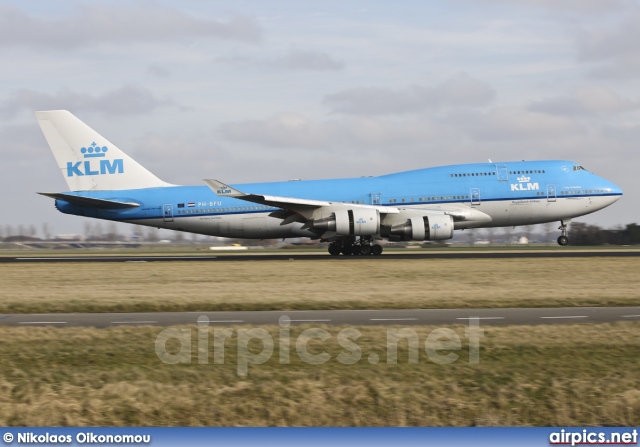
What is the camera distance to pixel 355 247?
145 feet

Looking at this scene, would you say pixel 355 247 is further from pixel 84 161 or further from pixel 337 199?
pixel 84 161

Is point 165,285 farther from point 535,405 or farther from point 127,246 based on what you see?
point 127,246

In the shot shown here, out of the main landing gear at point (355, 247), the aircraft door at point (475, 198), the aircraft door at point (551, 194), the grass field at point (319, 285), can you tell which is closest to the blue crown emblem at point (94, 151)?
the grass field at point (319, 285)

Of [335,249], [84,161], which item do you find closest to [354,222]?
[335,249]

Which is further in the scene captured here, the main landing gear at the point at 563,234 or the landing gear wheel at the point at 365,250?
the main landing gear at the point at 563,234

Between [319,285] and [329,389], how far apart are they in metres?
15.9

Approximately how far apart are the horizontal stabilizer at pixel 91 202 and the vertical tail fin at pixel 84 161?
141 cm

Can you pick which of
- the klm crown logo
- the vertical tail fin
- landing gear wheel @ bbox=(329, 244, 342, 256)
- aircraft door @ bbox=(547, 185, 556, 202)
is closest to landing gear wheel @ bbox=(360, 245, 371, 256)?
landing gear wheel @ bbox=(329, 244, 342, 256)

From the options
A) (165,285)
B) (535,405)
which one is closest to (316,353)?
(535,405)

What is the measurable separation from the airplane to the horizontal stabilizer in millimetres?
57

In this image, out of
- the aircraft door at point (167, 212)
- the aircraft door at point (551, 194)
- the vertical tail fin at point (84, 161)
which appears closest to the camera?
the aircraft door at point (551, 194)

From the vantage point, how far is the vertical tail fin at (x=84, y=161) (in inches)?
1785

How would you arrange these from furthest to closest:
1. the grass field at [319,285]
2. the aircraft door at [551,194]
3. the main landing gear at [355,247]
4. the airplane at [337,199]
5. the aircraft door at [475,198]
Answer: the main landing gear at [355,247], the aircraft door at [551,194], the aircraft door at [475,198], the airplane at [337,199], the grass field at [319,285]

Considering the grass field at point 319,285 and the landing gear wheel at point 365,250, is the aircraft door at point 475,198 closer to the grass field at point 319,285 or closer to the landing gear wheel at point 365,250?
the grass field at point 319,285
